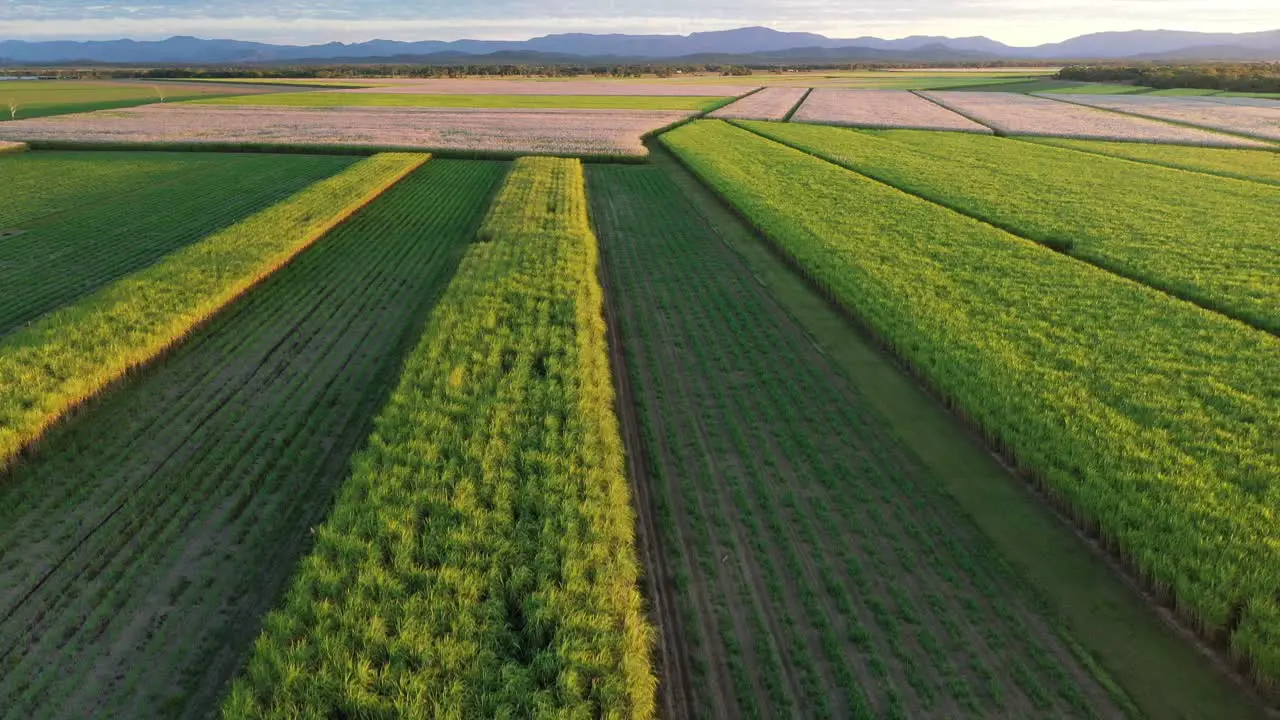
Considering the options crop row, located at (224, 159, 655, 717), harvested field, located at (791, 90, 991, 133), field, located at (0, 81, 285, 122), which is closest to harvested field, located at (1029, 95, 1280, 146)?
harvested field, located at (791, 90, 991, 133)

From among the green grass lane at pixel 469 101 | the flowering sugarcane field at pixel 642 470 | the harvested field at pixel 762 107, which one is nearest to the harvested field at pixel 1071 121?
the harvested field at pixel 762 107

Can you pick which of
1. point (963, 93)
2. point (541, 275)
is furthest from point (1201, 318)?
point (963, 93)

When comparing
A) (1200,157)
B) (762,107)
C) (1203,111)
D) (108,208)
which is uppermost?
(762,107)

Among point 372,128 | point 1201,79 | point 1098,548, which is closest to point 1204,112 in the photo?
point 1201,79

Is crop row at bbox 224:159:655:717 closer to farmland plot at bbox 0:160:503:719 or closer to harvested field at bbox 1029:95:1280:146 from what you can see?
farmland plot at bbox 0:160:503:719

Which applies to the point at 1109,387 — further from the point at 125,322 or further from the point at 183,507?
the point at 125,322

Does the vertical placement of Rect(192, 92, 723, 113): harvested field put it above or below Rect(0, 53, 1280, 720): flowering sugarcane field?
above

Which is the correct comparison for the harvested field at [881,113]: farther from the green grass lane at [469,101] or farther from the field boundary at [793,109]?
the green grass lane at [469,101]
